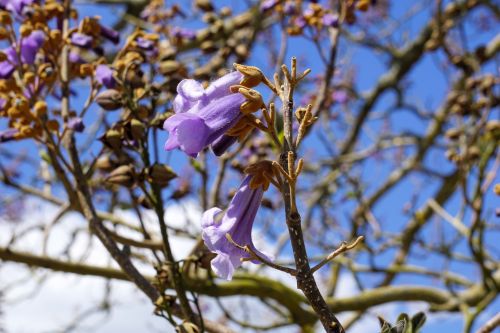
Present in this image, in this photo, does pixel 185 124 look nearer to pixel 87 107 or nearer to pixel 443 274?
pixel 87 107

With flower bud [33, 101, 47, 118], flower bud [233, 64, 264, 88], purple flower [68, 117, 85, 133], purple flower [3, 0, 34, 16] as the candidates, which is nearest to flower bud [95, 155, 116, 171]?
purple flower [68, 117, 85, 133]

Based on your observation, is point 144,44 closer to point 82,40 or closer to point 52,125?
point 82,40

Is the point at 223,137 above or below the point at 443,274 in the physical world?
below

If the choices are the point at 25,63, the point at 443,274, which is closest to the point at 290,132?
the point at 25,63

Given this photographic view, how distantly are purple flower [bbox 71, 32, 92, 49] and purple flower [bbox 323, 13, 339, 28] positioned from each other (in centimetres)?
97

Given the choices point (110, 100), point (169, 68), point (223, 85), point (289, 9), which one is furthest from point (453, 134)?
point (223, 85)

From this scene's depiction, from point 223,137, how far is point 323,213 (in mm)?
2943

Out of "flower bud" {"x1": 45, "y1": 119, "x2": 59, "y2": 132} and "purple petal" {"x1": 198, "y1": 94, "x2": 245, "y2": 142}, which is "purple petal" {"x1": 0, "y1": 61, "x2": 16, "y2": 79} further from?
"purple petal" {"x1": 198, "y1": 94, "x2": 245, "y2": 142}

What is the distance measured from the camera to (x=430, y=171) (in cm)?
507

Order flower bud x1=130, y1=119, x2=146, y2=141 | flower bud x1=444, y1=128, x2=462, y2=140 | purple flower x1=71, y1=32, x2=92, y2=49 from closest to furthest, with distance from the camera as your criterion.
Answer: flower bud x1=130, y1=119, x2=146, y2=141 < purple flower x1=71, y1=32, x2=92, y2=49 < flower bud x1=444, y1=128, x2=462, y2=140

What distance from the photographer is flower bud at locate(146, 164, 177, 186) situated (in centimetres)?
135

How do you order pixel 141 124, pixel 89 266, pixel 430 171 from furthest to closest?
pixel 430 171
pixel 89 266
pixel 141 124

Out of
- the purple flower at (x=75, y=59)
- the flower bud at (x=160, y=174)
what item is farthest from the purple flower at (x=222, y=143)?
the purple flower at (x=75, y=59)

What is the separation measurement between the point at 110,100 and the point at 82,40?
33cm
